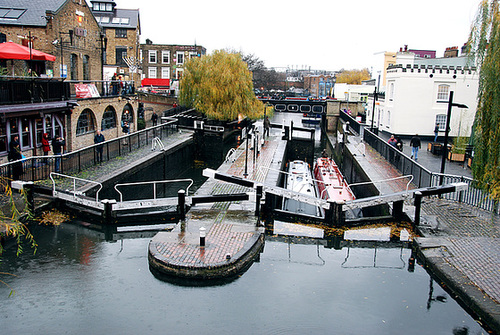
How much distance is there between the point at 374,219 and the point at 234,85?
2414cm

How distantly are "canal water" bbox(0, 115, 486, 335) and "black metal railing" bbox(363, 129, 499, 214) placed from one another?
3.28m

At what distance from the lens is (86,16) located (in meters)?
30.2

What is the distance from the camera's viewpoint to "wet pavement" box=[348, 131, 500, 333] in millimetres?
10109

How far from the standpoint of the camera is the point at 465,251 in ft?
40.9

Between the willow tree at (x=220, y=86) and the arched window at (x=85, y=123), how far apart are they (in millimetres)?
11880

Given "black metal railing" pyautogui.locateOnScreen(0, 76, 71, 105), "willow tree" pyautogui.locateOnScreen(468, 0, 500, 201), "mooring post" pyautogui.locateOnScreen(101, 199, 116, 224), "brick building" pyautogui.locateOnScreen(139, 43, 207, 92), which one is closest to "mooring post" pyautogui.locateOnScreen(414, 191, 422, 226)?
"willow tree" pyautogui.locateOnScreen(468, 0, 500, 201)

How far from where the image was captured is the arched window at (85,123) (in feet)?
84.8

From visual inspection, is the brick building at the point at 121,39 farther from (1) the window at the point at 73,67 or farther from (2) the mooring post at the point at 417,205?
(2) the mooring post at the point at 417,205

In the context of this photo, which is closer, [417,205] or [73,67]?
[417,205]

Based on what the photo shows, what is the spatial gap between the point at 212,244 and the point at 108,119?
2017cm

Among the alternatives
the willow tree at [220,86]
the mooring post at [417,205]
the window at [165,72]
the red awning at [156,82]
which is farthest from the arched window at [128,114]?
the window at [165,72]

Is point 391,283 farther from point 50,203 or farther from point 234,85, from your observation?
point 234,85

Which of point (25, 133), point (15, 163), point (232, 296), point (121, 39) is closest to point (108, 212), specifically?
point (15, 163)

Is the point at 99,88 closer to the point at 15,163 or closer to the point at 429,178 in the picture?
the point at 15,163
